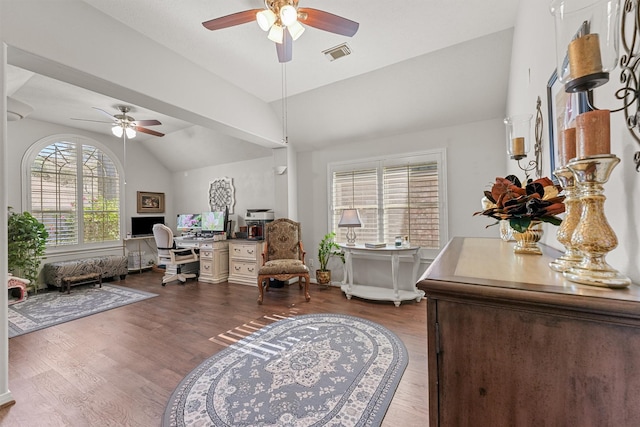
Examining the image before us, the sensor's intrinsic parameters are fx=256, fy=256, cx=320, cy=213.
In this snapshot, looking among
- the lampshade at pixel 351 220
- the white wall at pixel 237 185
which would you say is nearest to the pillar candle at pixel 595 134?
the lampshade at pixel 351 220

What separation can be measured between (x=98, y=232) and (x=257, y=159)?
366cm

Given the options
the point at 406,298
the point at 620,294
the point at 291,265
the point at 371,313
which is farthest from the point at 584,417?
the point at 291,265

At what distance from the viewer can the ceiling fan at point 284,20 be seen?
5.73ft

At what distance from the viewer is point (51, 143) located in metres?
4.75

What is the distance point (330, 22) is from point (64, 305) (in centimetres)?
501

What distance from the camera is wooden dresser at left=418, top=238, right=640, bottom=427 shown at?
0.47 m

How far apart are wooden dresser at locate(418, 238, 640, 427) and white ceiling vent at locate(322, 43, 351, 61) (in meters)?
2.66

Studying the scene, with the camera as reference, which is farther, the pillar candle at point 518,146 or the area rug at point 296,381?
the area rug at point 296,381

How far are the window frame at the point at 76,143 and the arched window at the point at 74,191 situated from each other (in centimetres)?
2

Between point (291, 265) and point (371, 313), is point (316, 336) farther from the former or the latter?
point (291, 265)

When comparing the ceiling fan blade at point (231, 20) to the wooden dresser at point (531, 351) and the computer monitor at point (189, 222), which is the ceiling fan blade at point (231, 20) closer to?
the wooden dresser at point (531, 351)

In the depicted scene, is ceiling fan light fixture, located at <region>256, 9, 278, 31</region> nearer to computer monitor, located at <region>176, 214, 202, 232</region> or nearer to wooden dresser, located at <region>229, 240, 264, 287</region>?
wooden dresser, located at <region>229, 240, 264, 287</region>

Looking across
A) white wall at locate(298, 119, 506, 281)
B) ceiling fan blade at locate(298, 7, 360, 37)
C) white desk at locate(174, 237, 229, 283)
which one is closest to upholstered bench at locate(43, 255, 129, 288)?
white desk at locate(174, 237, 229, 283)

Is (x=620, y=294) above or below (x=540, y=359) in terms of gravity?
above
